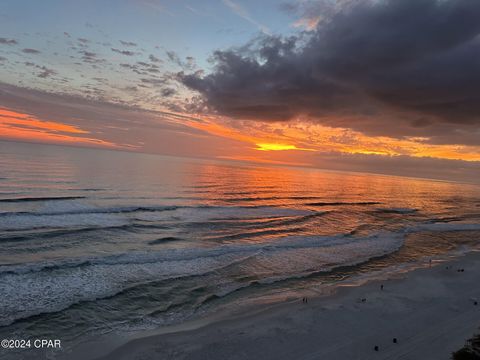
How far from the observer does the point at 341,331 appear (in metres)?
13.3

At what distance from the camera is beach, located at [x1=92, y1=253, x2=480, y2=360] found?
37.7 ft

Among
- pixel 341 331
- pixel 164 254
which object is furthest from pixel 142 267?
pixel 341 331

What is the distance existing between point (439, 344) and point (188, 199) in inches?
1501

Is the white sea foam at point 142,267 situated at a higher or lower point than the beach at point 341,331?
lower

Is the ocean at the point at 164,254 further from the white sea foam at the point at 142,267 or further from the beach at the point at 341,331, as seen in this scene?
the beach at the point at 341,331

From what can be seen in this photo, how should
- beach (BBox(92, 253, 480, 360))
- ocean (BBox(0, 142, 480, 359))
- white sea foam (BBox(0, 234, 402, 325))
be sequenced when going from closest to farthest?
beach (BBox(92, 253, 480, 360)) < ocean (BBox(0, 142, 480, 359)) < white sea foam (BBox(0, 234, 402, 325))

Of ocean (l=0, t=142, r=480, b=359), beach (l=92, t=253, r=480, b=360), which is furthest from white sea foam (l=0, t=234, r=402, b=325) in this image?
beach (l=92, t=253, r=480, b=360)

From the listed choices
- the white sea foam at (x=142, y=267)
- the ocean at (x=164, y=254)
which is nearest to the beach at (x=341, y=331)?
the ocean at (x=164, y=254)

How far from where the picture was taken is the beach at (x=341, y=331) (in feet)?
37.7

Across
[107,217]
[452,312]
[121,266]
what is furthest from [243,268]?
[107,217]

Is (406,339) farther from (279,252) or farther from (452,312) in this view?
(279,252)

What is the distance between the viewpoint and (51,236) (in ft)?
79.2

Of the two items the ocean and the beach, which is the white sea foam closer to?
the ocean

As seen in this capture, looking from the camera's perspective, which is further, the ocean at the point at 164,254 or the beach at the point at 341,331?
the ocean at the point at 164,254
